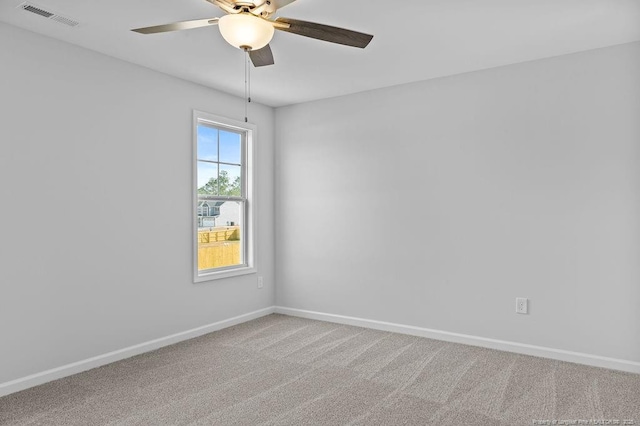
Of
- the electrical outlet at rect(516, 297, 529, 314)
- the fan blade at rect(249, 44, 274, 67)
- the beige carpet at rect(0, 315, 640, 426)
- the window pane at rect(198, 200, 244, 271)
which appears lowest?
the beige carpet at rect(0, 315, 640, 426)

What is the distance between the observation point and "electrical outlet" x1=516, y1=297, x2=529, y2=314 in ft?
11.5

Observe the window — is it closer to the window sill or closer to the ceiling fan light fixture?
the window sill

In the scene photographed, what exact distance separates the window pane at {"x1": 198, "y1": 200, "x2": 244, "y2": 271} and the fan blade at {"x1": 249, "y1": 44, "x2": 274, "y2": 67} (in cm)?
201

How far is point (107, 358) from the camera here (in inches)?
129

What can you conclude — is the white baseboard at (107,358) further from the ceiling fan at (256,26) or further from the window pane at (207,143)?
the ceiling fan at (256,26)

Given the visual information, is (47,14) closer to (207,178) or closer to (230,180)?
(207,178)

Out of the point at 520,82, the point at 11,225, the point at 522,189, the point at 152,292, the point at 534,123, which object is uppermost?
the point at 520,82

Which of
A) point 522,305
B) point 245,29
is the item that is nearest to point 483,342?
point 522,305

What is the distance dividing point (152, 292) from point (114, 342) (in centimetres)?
50

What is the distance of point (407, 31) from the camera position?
2.90 metres

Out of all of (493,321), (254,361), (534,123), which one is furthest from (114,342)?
(534,123)

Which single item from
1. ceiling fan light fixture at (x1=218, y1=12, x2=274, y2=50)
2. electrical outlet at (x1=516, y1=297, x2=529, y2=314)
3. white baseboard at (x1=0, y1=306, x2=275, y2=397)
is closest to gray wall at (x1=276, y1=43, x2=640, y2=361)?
electrical outlet at (x1=516, y1=297, x2=529, y2=314)

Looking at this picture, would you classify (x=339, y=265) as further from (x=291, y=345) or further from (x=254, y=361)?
(x=254, y=361)

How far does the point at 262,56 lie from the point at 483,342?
3021mm
